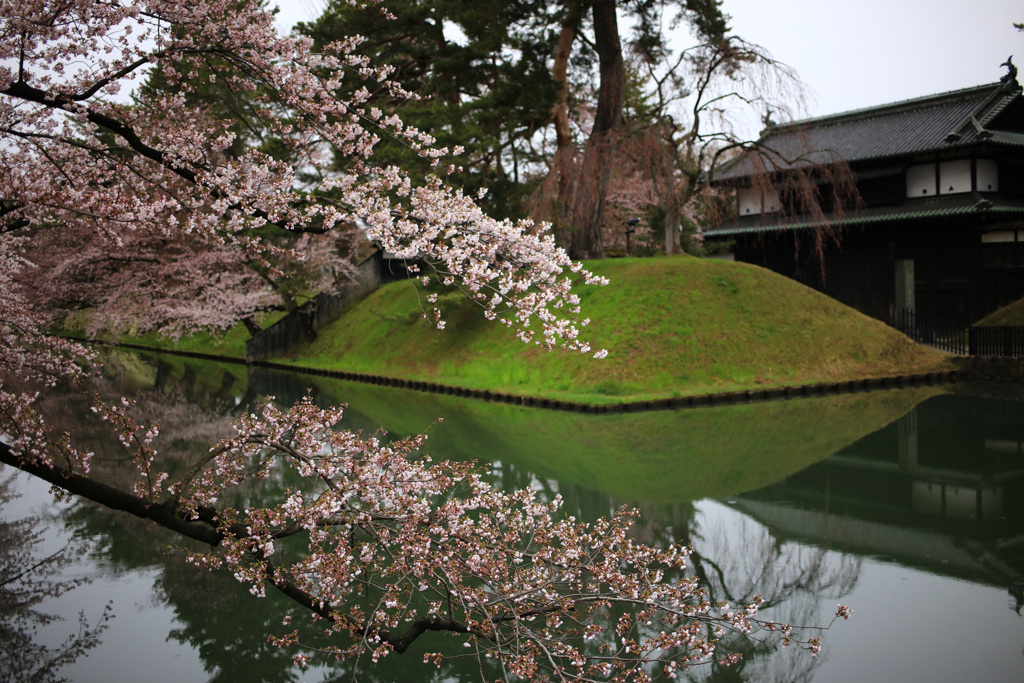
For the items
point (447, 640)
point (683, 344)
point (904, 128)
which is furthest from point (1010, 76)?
point (447, 640)

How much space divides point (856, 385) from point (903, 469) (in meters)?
7.61

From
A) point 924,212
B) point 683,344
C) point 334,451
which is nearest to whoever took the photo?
point 334,451

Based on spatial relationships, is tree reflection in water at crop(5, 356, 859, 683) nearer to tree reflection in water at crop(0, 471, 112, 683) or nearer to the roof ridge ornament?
tree reflection in water at crop(0, 471, 112, 683)

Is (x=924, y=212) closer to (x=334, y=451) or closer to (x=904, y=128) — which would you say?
(x=904, y=128)

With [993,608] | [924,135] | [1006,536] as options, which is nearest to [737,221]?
[924,135]

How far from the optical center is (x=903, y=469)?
9711 mm

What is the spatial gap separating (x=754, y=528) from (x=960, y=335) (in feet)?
51.2

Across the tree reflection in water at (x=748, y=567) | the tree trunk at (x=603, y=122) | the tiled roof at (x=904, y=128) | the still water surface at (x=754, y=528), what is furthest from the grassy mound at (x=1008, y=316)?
the tree reflection in water at (x=748, y=567)

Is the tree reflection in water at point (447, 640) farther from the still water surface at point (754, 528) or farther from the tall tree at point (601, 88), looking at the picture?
the tall tree at point (601, 88)

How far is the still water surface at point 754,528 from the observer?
5008 mm

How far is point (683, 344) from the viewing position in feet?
56.4

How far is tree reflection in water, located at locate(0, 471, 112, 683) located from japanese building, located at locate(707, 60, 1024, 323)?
17.4m

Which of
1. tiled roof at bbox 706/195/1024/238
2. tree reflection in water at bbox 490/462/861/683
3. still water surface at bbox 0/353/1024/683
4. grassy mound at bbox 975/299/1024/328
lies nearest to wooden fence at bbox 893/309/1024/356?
grassy mound at bbox 975/299/1024/328

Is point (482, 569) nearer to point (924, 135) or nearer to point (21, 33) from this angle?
point (21, 33)
